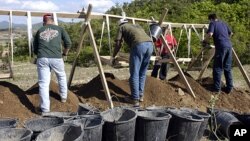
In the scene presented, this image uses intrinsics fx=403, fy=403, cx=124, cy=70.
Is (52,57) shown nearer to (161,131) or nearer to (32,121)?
(32,121)

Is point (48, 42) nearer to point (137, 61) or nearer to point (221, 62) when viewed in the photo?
point (137, 61)

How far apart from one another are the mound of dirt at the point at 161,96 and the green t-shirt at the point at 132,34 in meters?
1.29

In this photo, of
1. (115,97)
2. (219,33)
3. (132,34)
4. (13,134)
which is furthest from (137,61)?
(13,134)

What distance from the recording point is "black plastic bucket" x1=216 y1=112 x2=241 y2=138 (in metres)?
6.46

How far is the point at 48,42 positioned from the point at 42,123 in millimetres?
2178

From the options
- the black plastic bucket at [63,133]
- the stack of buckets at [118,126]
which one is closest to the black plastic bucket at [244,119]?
the stack of buckets at [118,126]

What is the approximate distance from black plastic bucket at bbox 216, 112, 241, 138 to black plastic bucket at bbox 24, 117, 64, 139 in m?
2.69

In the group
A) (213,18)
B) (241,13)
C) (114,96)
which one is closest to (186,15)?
(241,13)

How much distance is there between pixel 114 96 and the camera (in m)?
8.49

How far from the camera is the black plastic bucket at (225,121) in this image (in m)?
6.46

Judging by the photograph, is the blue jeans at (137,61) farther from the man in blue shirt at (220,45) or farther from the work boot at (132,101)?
the man in blue shirt at (220,45)

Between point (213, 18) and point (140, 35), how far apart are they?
7.47 feet

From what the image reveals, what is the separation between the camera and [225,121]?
6.62m

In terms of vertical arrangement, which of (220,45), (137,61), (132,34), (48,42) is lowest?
(137,61)
